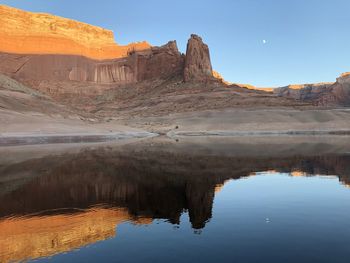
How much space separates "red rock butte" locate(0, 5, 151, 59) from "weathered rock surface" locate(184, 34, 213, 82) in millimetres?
34139

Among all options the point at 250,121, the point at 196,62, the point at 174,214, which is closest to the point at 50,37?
the point at 196,62

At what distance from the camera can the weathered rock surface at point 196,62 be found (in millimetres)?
127750

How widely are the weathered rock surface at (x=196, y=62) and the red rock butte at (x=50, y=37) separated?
3414 cm

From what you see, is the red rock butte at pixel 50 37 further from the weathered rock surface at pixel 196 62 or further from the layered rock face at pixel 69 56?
the weathered rock surface at pixel 196 62

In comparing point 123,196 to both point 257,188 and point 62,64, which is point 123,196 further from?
point 62,64

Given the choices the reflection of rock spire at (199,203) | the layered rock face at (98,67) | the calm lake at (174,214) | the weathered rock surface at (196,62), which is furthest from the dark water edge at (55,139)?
the layered rock face at (98,67)

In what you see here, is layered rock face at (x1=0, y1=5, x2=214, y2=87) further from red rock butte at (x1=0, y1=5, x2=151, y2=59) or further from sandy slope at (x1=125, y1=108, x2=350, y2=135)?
sandy slope at (x1=125, y1=108, x2=350, y2=135)

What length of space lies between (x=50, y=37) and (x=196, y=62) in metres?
64.3

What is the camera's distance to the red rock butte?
144 m

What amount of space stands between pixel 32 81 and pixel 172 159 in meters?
119

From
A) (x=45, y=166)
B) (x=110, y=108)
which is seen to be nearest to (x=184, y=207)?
(x=45, y=166)

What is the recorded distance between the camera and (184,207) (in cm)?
1666

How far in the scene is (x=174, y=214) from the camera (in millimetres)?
15656

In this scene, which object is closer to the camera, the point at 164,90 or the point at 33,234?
the point at 33,234
